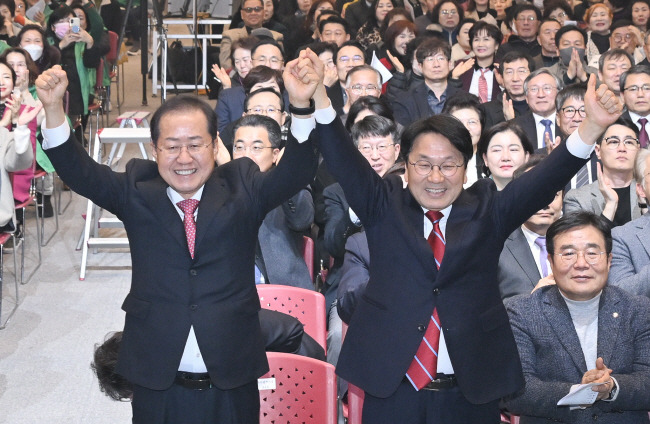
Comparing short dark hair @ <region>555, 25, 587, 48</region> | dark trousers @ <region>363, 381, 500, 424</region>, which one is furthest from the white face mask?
dark trousers @ <region>363, 381, 500, 424</region>

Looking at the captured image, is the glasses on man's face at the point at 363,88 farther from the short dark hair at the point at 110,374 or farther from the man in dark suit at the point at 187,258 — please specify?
the man in dark suit at the point at 187,258

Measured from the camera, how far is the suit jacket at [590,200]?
15.1 ft

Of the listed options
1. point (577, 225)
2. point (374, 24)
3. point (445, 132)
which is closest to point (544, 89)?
point (577, 225)

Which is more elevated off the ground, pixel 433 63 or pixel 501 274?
pixel 433 63

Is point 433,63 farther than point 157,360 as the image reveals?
Yes

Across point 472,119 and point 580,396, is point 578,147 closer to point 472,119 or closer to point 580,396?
point 580,396

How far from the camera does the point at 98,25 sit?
29.3 ft

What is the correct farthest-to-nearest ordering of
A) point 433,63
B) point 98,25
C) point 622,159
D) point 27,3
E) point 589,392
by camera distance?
point 27,3 → point 98,25 → point 433,63 → point 622,159 → point 589,392

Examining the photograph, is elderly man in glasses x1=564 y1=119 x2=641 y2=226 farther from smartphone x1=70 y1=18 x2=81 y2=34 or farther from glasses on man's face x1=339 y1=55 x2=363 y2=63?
smartphone x1=70 y1=18 x2=81 y2=34

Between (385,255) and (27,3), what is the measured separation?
351 inches

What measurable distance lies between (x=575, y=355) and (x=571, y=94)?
2.70 meters

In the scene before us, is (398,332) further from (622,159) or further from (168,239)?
(622,159)

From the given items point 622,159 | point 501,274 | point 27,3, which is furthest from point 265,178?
point 27,3

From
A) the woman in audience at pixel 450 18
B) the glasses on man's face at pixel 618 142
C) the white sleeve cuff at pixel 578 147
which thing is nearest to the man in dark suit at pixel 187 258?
the white sleeve cuff at pixel 578 147
